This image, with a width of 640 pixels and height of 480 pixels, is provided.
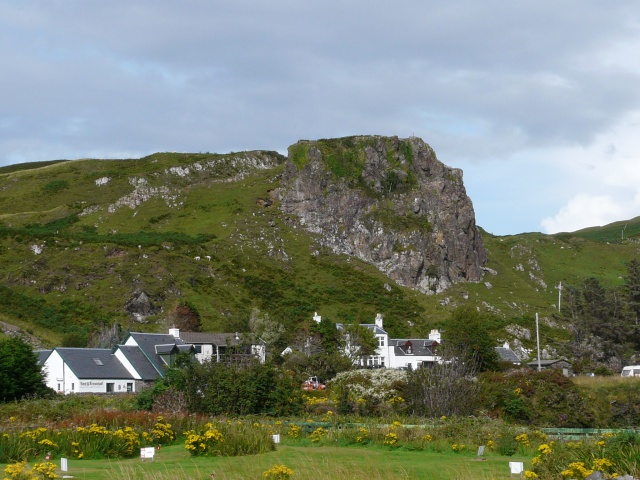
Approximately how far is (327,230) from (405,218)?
15.8 metres

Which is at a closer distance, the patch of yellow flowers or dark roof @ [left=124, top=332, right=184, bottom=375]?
the patch of yellow flowers

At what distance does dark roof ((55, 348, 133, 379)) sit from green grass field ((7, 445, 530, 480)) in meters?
40.8

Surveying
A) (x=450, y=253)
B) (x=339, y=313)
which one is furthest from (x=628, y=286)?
(x=450, y=253)

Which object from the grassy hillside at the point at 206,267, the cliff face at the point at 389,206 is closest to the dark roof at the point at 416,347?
the grassy hillside at the point at 206,267

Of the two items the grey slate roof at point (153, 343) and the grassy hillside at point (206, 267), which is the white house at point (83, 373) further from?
the grassy hillside at point (206, 267)

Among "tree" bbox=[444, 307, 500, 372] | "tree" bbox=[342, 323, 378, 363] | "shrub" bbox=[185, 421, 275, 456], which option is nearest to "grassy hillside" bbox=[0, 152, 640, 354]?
"tree" bbox=[342, 323, 378, 363]

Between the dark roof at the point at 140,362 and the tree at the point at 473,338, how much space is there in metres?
26.6

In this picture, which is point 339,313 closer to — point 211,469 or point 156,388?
point 156,388

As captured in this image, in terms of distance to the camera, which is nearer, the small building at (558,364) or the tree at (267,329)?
the small building at (558,364)

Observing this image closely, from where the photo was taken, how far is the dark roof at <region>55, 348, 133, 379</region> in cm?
6378

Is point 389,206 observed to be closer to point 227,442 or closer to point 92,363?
point 92,363

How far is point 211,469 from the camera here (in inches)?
731

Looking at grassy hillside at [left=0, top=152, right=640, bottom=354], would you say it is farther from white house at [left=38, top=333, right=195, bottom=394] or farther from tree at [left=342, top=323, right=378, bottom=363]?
white house at [left=38, top=333, right=195, bottom=394]

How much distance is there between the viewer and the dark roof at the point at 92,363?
6378 cm
